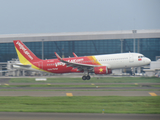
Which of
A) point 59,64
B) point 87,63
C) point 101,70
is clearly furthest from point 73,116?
point 59,64

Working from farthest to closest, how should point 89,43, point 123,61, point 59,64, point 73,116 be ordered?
1. point 89,43
2. point 59,64
3. point 123,61
4. point 73,116

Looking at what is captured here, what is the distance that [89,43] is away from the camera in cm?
7769

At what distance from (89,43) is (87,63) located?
39.1m

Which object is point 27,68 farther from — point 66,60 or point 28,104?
point 28,104

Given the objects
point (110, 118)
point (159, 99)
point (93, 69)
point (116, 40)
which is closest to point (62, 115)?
point (110, 118)

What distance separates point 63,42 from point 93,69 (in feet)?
137

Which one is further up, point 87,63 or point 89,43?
point 89,43

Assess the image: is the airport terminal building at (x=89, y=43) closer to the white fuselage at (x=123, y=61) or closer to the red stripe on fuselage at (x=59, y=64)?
the red stripe on fuselage at (x=59, y=64)

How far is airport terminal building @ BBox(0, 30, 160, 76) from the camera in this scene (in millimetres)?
73312

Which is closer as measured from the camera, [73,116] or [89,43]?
[73,116]

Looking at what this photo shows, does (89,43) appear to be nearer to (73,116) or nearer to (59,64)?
(59,64)

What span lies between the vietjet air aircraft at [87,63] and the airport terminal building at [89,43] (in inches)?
1182

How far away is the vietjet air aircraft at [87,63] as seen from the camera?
1502 inches

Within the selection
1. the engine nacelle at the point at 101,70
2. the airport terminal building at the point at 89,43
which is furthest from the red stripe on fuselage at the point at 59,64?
the airport terminal building at the point at 89,43
